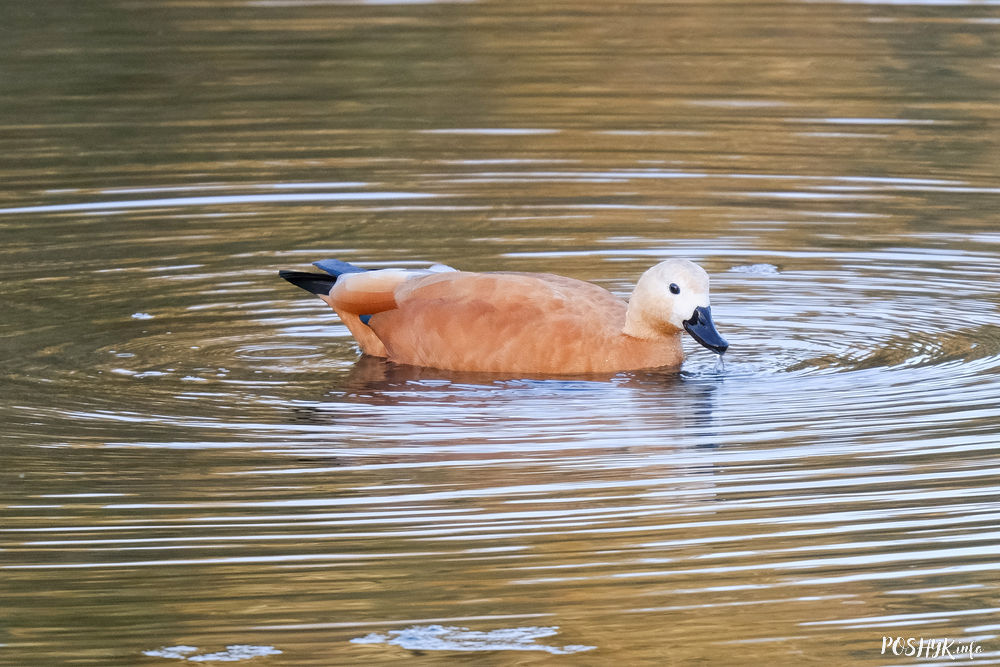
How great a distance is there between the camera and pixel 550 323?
8.55m

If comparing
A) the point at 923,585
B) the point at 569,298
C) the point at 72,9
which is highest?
the point at 72,9

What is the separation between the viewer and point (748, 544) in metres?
6.04

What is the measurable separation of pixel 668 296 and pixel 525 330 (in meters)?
0.69

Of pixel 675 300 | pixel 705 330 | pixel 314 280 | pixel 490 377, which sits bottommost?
pixel 490 377

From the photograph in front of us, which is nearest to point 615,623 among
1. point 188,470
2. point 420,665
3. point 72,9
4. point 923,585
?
point 420,665

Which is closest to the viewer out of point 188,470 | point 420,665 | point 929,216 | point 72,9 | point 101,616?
point 420,665

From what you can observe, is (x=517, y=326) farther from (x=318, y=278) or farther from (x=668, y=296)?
(x=318, y=278)

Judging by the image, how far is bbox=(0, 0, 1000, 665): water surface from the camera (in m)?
5.54

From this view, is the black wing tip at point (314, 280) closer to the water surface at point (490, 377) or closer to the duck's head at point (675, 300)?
the water surface at point (490, 377)

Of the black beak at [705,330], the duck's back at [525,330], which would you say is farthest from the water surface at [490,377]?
the black beak at [705,330]

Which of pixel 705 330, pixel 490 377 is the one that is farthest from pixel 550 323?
pixel 705 330

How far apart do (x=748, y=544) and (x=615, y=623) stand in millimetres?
861

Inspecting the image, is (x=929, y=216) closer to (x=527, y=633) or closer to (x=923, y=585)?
(x=923, y=585)

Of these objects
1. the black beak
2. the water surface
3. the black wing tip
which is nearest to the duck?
the black beak
